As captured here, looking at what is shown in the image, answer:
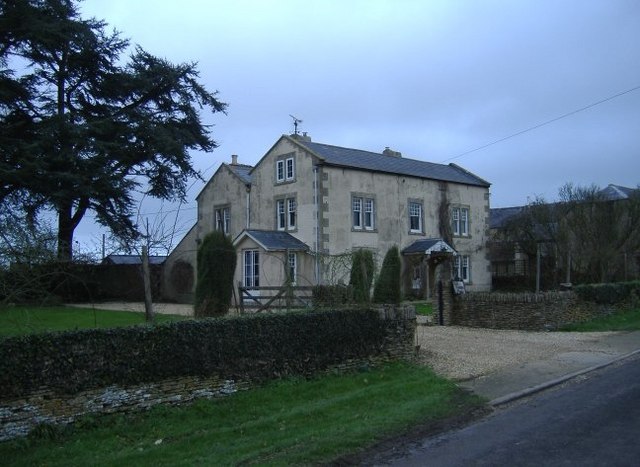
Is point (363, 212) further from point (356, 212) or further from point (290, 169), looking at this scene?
point (290, 169)

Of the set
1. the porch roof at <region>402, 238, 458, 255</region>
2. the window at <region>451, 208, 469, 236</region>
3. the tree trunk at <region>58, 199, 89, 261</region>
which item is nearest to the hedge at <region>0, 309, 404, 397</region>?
the porch roof at <region>402, 238, 458, 255</region>

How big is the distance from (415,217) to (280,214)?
807 centimetres

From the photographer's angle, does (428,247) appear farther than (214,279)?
Yes

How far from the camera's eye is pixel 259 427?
28.2 ft

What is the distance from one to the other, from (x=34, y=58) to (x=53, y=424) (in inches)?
1189

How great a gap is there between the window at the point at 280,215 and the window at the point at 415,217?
7515 millimetres

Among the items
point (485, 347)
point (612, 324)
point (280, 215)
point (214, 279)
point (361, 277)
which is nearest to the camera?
point (361, 277)

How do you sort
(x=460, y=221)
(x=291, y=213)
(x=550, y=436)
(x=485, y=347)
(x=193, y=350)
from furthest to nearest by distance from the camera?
(x=460, y=221)
(x=291, y=213)
(x=485, y=347)
(x=193, y=350)
(x=550, y=436)

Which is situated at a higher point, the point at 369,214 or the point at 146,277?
the point at 369,214

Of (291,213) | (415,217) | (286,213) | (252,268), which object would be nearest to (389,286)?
(252,268)

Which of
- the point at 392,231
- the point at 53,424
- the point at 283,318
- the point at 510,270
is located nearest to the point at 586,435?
the point at 283,318

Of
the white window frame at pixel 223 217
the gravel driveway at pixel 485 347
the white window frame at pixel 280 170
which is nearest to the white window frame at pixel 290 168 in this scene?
the white window frame at pixel 280 170

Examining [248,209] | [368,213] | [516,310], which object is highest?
[248,209]

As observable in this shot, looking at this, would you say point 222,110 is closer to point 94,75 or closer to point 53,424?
point 94,75
